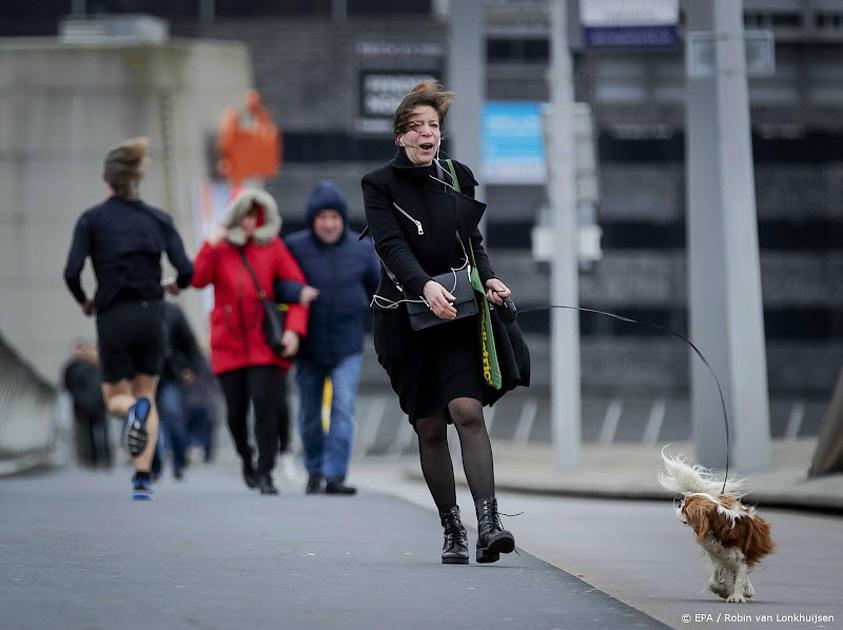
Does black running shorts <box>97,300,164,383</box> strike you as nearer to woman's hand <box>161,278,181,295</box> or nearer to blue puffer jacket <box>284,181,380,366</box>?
woman's hand <box>161,278,181,295</box>

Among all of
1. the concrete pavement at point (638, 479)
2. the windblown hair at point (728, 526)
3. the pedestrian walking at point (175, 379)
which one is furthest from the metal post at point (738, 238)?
the windblown hair at point (728, 526)

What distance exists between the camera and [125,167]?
11.9 m

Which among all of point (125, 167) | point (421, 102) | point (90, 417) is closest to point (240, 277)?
point (125, 167)

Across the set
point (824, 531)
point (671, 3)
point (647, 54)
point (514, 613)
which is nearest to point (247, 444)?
point (824, 531)

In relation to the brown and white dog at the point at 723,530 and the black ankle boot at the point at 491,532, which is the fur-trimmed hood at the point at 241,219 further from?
the brown and white dog at the point at 723,530

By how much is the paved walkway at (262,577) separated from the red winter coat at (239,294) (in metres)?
2.44

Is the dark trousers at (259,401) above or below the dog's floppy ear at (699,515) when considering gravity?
above

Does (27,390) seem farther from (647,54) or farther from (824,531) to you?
(647,54)

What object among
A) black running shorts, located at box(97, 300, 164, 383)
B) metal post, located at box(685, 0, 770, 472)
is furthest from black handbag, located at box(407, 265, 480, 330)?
metal post, located at box(685, 0, 770, 472)

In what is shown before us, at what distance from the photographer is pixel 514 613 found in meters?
6.17

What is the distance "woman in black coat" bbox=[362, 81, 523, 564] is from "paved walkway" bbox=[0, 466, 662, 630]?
15.0 inches

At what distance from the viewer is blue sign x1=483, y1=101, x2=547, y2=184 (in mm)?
35062

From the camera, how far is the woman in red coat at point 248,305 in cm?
1308

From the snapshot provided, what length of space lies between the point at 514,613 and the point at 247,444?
768 centimetres
